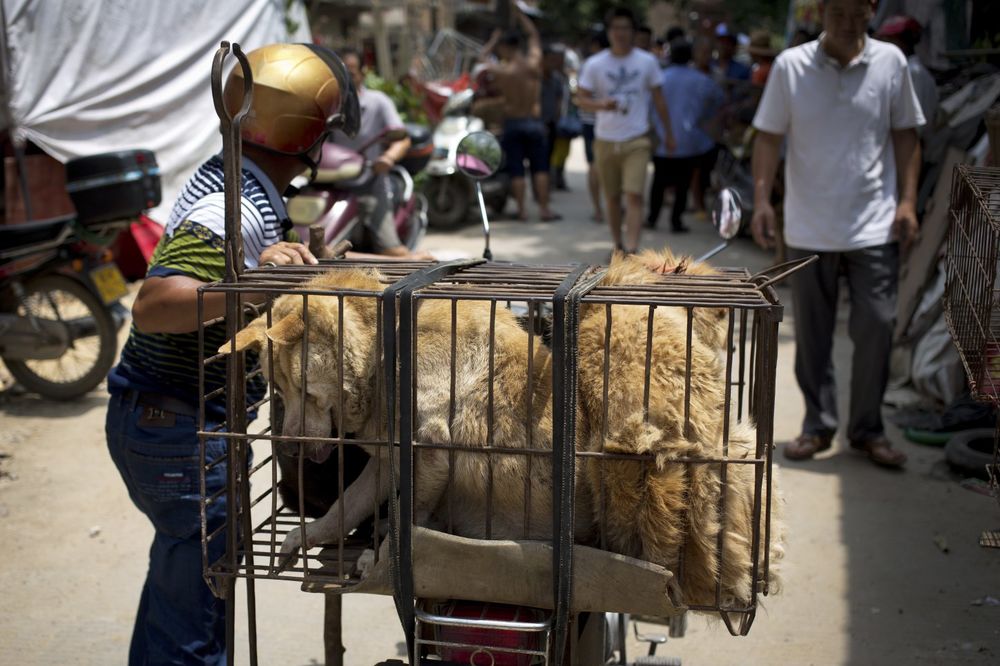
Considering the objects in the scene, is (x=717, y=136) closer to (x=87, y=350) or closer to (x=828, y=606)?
(x=87, y=350)

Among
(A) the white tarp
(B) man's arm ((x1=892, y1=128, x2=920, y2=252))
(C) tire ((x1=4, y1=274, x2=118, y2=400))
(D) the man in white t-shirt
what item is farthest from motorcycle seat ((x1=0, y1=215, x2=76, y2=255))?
(D) the man in white t-shirt

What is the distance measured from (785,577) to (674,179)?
7805 mm

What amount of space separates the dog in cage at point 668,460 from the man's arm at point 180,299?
2.59 ft

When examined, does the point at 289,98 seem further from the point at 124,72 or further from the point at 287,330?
the point at 124,72

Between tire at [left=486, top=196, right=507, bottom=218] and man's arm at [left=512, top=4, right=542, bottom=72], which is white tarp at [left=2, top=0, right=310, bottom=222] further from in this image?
tire at [left=486, top=196, right=507, bottom=218]

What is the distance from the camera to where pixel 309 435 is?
6.55ft

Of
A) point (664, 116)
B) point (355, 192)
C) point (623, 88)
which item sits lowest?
point (355, 192)

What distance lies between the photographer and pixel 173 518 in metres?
2.57

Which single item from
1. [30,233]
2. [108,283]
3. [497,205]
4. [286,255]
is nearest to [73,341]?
[108,283]

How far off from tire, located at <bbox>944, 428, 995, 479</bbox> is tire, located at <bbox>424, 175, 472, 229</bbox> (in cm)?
728

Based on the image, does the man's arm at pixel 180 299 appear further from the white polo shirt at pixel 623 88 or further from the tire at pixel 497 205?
the tire at pixel 497 205

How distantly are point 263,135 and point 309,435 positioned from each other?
948 mm

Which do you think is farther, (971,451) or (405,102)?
(405,102)

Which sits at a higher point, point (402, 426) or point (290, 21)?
point (290, 21)
